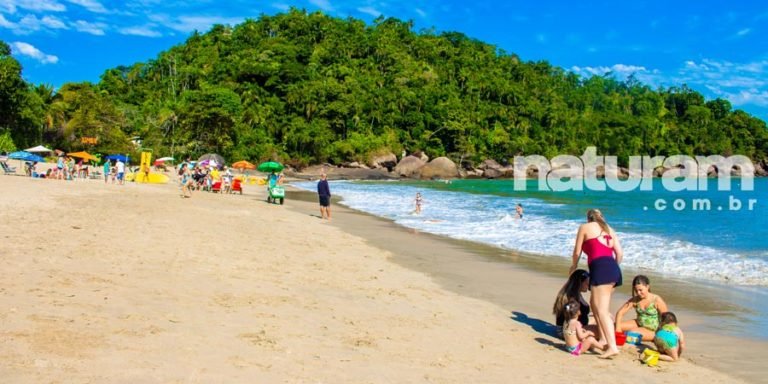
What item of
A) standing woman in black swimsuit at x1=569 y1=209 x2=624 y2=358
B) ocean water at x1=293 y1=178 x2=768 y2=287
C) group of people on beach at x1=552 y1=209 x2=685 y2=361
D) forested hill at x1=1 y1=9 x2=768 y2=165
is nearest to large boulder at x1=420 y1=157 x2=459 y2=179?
forested hill at x1=1 y1=9 x2=768 y2=165

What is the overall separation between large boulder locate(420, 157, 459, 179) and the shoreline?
204 ft

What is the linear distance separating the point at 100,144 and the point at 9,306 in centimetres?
5153

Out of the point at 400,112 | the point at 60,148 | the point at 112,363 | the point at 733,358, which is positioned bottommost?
the point at 733,358

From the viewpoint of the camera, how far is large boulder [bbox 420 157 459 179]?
78.6m

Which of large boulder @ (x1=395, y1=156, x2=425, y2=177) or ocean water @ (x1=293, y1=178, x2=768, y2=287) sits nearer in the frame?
ocean water @ (x1=293, y1=178, x2=768, y2=287)

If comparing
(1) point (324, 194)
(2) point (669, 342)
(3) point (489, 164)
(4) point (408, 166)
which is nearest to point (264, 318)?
(2) point (669, 342)

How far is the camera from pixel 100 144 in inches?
2047

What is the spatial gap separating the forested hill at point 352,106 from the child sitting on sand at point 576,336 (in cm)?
4971

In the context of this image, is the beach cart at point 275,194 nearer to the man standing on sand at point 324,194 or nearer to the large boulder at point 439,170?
the man standing on sand at point 324,194

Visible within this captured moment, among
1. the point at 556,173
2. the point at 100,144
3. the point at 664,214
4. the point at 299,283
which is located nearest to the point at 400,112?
the point at 556,173

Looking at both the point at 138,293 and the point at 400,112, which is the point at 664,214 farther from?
the point at 400,112

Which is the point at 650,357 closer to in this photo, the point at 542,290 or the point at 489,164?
the point at 542,290

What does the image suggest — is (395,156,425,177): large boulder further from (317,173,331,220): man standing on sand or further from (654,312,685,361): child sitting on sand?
(654,312,685,361): child sitting on sand

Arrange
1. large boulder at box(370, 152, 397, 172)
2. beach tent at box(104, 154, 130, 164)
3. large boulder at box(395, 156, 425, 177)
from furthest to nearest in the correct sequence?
1. large boulder at box(370, 152, 397, 172)
2. large boulder at box(395, 156, 425, 177)
3. beach tent at box(104, 154, 130, 164)
